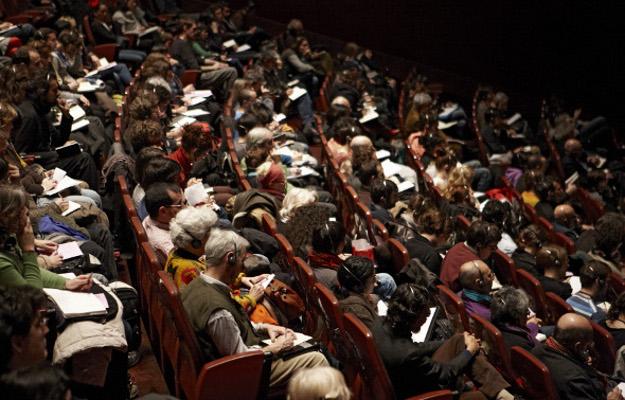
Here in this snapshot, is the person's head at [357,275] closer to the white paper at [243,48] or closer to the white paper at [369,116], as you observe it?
the white paper at [369,116]

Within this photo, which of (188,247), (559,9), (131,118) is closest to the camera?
(188,247)

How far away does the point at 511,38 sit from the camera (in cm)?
652

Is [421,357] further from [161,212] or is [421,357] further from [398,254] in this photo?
[161,212]

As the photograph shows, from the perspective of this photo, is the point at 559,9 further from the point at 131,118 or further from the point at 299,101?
the point at 131,118

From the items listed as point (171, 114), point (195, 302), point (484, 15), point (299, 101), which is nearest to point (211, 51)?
point (299, 101)

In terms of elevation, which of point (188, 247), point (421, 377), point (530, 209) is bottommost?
point (530, 209)

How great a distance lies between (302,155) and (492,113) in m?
1.99

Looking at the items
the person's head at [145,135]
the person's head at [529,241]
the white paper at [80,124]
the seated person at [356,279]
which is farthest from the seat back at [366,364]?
the white paper at [80,124]

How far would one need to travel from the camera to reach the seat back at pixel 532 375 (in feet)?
6.59

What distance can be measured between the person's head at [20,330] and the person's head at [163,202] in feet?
2.79

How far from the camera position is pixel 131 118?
3.24m

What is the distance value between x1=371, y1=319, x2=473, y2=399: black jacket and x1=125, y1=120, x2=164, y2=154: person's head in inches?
53.7

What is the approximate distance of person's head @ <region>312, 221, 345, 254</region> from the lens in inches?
92.9

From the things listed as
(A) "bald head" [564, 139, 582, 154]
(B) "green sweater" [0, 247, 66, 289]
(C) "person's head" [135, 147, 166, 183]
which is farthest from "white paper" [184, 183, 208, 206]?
(A) "bald head" [564, 139, 582, 154]
